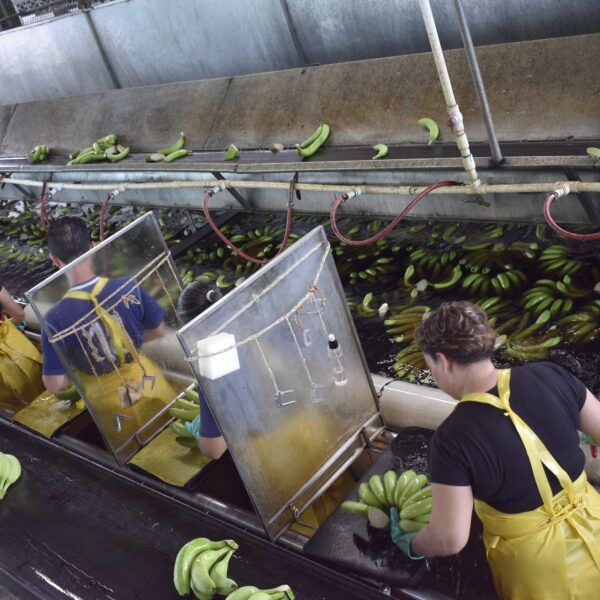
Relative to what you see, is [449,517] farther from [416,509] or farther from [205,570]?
[205,570]

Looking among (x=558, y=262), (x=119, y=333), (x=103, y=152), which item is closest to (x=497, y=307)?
(x=558, y=262)

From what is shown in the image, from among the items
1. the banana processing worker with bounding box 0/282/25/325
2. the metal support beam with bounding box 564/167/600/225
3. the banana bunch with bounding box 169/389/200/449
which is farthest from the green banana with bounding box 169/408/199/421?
the metal support beam with bounding box 564/167/600/225

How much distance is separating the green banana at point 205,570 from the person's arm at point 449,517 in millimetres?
1042

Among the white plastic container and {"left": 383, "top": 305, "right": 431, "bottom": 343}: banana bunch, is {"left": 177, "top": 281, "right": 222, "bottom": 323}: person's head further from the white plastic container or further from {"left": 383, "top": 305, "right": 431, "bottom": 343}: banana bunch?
{"left": 383, "top": 305, "right": 431, "bottom": 343}: banana bunch

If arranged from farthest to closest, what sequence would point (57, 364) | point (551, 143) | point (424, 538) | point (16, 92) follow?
point (16, 92), point (551, 143), point (57, 364), point (424, 538)

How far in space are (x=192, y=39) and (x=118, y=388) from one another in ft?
19.3

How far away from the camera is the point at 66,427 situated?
4656 millimetres

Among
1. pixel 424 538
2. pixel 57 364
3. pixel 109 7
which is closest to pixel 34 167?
pixel 109 7

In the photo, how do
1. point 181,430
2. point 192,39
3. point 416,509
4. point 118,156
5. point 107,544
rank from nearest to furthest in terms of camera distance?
point 416,509
point 107,544
point 181,430
point 118,156
point 192,39

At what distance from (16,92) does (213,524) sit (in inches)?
413

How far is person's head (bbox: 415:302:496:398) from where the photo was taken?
232 centimetres

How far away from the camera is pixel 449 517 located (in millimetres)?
2371

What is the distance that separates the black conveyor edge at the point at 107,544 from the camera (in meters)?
3.07

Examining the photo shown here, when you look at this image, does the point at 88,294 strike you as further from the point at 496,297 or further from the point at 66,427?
the point at 496,297
